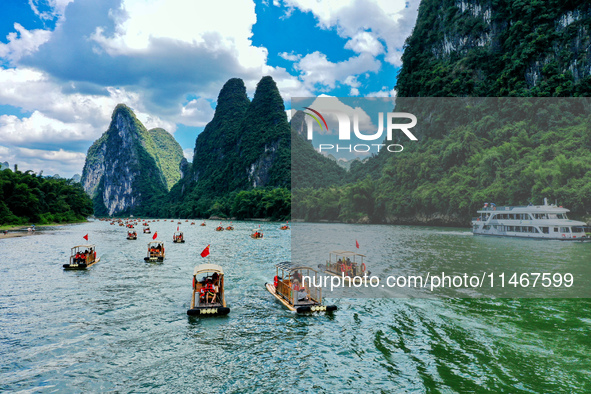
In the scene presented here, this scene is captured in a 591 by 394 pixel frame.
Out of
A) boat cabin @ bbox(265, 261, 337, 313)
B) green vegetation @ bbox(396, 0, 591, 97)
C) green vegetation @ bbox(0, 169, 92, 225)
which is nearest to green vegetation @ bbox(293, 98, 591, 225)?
green vegetation @ bbox(396, 0, 591, 97)

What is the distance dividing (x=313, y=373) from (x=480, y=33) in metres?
121

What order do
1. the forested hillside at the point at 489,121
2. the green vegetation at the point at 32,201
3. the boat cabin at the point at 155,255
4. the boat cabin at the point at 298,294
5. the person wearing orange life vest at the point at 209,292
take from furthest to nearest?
1. the green vegetation at the point at 32,201
2. the forested hillside at the point at 489,121
3. the boat cabin at the point at 155,255
4. the person wearing orange life vest at the point at 209,292
5. the boat cabin at the point at 298,294

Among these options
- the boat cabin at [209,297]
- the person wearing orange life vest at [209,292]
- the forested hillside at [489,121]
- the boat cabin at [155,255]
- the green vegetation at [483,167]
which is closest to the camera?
the boat cabin at [209,297]

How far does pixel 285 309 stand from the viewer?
1917 centimetres

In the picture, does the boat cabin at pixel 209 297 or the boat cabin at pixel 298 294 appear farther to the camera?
the boat cabin at pixel 298 294

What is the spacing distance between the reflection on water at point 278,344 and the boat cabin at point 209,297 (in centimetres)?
46

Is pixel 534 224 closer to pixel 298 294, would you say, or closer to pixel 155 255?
pixel 298 294

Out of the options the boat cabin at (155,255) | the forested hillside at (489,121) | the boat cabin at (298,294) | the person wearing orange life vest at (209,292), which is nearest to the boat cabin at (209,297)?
the person wearing orange life vest at (209,292)

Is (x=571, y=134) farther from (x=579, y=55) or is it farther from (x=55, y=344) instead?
(x=55, y=344)

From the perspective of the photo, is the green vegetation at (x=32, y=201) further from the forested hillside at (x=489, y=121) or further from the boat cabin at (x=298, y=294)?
the forested hillside at (x=489, y=121)

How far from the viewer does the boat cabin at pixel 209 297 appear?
17.4 m

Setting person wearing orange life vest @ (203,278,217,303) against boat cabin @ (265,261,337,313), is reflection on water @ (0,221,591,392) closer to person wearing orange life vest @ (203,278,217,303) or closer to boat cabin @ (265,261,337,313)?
boat cabin @ (265,261,337,313)

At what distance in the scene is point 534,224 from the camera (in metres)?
52.1

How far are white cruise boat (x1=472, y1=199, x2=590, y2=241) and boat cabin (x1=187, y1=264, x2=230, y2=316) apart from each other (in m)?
50.3
